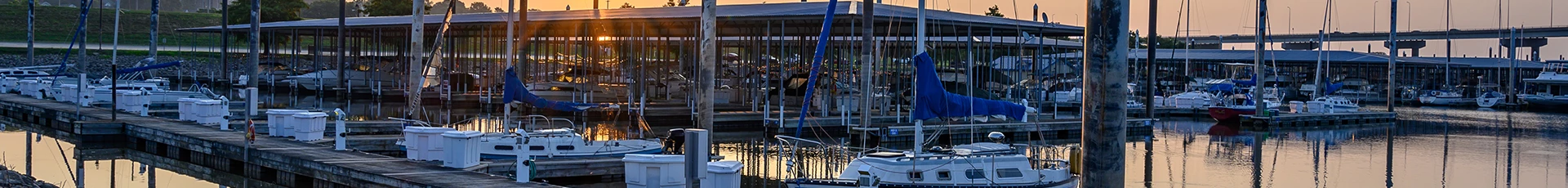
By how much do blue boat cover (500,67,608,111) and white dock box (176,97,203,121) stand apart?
7740 millimetres

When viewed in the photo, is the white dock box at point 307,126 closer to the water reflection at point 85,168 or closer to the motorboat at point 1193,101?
the water reflection at point 85,168

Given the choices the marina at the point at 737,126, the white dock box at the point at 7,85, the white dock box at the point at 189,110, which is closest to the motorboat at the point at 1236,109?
the marina at the point at 737,126

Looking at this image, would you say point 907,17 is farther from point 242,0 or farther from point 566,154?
point 242,0

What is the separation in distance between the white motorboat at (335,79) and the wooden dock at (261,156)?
23.3 m

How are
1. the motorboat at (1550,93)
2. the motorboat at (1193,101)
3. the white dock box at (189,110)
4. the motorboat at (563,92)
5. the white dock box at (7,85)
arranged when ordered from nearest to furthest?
1. the white dock box at (189,110)
2. the motorboat at (563,92)
3. the white dock box at (7,85)
4. the motorboat at (1193,101)
5. the motorboat at (1550,93)

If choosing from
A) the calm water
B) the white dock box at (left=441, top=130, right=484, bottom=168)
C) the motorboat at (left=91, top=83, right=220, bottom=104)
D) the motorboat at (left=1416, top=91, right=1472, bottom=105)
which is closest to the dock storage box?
the motorboat at (left=91, top=83, right=220, bottom=104)

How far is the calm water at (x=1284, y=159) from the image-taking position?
27.8 metres

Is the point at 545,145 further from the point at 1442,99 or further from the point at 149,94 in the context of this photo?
the point at 1442,99

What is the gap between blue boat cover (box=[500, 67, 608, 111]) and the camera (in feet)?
127

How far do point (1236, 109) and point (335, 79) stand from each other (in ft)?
124

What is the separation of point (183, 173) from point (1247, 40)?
565 feet

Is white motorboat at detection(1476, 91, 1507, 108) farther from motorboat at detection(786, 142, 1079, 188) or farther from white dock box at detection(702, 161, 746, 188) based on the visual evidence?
white dock box at detection(702, 161, 746, 188)

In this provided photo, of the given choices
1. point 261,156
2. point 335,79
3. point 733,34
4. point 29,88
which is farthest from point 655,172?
point 335,79

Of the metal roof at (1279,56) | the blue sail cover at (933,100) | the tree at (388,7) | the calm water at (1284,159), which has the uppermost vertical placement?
the tree at (388,7)
